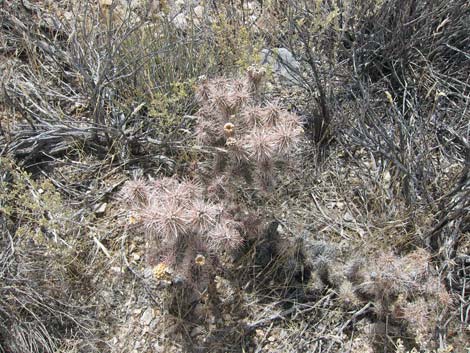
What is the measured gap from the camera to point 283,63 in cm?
321

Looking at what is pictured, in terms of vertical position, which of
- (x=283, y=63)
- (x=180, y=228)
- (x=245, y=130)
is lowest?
(x=180, y=228)

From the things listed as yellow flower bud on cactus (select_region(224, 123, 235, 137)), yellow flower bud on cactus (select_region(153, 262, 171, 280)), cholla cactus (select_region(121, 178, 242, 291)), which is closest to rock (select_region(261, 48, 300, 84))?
yellow flower bud on cactus (select_region(224, 123, 235, 137))

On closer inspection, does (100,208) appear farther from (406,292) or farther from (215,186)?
(406,292)

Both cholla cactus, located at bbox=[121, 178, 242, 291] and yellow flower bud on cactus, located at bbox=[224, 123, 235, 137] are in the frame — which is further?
yellow flower bud on cactus, located at bbox=[224, 123, 235, 137]

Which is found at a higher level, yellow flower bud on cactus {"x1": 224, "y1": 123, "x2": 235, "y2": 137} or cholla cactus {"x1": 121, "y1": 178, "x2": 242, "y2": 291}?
yellow flower bud on cactus {"x1": 224, "y1": 123, "x2": 235, "y2": 137}

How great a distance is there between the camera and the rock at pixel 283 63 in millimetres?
3242

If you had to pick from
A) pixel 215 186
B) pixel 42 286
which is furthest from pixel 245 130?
pixel 42 286

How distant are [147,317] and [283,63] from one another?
181 centimetres

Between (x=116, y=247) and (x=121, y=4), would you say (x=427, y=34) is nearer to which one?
(x=121, y=4)

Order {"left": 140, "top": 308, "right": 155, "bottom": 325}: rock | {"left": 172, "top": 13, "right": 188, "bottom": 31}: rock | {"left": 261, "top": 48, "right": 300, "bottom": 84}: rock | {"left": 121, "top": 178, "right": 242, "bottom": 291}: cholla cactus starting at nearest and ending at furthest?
1. {"left": 121, "top": 178, "right": 242, "bottom": 291}: cholla cactus
2. {"left": 140, "top": 308, "right": 155, "bottom": 325}: rock
3. {"left": 261, "top": 48, "right": 300, "bottom": 84}: rock
4. {"left": 172, "top": 13, "right": 188, "bottom": 31}: rock

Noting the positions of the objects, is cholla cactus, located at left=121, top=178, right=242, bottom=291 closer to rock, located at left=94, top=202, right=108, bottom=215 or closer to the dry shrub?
the dry shrub

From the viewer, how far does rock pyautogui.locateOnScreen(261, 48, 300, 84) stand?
324cm

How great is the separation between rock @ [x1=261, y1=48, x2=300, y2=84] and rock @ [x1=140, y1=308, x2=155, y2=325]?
1720 millimetres

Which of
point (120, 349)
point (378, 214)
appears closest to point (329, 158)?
point (378, 214)
